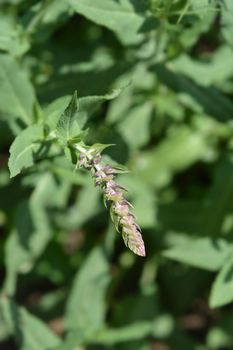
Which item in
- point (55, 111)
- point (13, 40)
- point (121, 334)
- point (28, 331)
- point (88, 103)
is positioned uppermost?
point (13, 40)

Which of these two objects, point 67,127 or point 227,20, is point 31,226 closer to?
point 67,127

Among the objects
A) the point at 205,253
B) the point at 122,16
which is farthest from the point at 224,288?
the point at 122,16

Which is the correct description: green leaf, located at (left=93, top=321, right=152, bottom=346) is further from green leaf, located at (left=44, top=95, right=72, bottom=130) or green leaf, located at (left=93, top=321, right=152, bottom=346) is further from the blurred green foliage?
green leaf, located at (left=44, top=95, right=72, bottom=130)

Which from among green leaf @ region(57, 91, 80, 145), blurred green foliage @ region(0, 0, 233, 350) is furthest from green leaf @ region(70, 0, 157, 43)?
green leaf @ region(57, 91, 80, 145)

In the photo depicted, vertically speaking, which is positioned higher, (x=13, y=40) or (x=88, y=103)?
(x=13, y=40)

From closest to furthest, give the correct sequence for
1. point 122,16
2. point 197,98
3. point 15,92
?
point 122,16, point 15,92, point 197,98

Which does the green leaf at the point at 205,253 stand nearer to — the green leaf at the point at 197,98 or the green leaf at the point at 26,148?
the green leaf at the point at 197,98
